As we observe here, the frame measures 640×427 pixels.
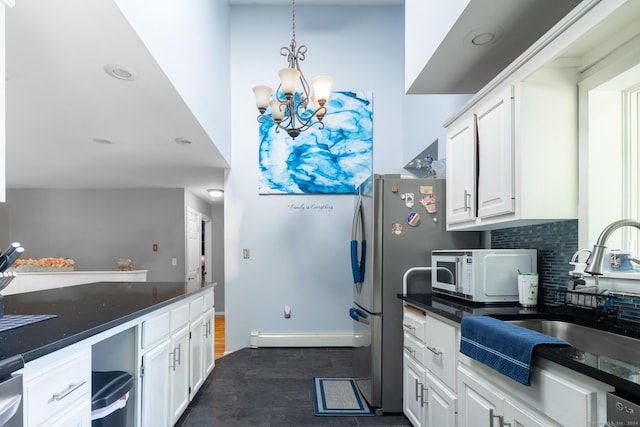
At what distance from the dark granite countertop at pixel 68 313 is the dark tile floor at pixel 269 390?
0.89 metres

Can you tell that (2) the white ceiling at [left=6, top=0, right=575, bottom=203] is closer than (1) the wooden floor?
Yes

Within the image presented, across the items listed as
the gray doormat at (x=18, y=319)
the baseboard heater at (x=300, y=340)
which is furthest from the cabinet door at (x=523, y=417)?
the baseboard heater at (x=300, y=340)

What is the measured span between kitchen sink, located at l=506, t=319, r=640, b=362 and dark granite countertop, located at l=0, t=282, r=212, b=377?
174cm

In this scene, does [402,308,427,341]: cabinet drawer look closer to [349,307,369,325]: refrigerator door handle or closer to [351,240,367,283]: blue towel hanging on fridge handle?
[349,307,369,325]: refrigerator door handle

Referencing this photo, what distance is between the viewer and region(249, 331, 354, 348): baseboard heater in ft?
14.6

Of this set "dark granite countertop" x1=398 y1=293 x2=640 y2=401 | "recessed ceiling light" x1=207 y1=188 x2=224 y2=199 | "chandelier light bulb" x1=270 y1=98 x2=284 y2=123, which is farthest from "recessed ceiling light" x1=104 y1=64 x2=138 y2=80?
"recessed ceiling light" x1=207 y1=188 x2=224 y2=199

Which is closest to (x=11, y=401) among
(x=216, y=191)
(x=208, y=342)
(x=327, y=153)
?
(x=208, y=342)

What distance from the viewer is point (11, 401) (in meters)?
0.96

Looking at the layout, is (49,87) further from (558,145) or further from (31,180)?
(31,180)

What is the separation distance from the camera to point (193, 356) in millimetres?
2846

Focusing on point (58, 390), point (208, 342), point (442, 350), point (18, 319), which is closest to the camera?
point (58, 390)

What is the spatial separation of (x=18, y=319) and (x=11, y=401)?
2.39 feet

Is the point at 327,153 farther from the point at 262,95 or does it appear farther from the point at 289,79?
the point at 289,79

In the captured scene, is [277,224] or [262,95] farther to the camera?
[277,224]
